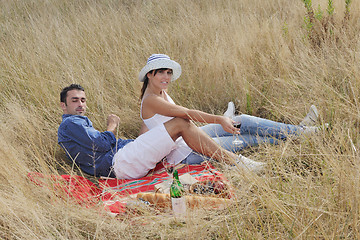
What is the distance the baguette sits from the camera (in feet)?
8.15

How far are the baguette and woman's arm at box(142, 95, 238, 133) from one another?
2.68 feet

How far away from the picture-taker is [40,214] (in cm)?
240

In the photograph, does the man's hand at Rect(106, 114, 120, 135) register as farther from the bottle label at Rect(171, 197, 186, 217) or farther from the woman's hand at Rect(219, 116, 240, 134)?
the bottle label at Rect(171, 197, 186, 217)

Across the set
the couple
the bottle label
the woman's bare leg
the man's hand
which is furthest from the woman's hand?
the man's hand

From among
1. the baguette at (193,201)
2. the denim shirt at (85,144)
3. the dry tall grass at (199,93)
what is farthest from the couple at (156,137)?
the baguette at (193,201)

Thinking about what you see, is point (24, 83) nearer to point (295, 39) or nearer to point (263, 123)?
point (263, 123)

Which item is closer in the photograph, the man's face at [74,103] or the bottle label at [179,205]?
the bottle label at [179,205]

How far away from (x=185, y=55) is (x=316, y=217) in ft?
13.6

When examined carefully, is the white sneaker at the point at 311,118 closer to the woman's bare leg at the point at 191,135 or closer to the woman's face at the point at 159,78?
the woman's bare leg at the point at 191,135

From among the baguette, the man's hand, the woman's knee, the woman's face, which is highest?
the woman's face

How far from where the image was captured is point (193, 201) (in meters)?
2.63

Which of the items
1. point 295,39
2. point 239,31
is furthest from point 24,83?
point 295,39

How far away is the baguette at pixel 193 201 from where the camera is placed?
8.15 feet

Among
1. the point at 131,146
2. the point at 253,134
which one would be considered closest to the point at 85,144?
the point at 131,146
